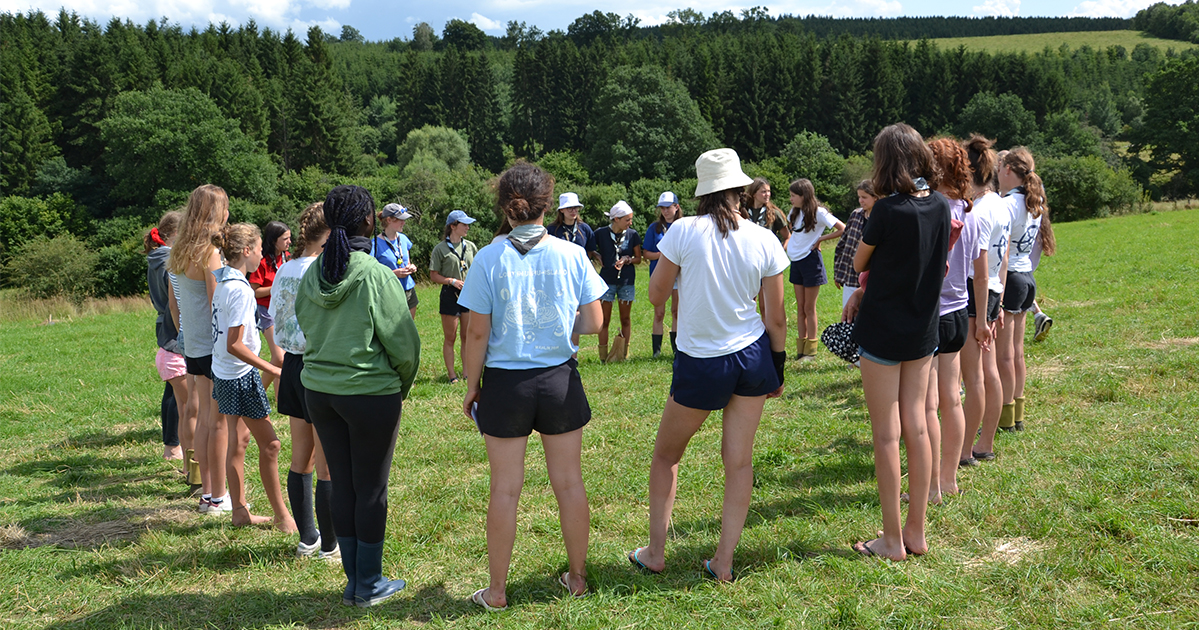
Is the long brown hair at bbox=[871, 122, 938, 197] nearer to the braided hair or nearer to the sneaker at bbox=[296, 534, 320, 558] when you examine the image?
the braided hair

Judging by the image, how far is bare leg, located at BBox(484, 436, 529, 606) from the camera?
3.47m

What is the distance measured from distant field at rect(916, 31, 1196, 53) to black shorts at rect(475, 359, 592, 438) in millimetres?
137690

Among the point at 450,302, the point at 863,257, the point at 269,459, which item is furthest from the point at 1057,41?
the point at 269,459

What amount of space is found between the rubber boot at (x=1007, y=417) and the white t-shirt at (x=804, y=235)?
355 cm

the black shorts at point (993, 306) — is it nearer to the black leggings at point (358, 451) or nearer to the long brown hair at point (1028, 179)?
the long brown hair at point (1028, 179)

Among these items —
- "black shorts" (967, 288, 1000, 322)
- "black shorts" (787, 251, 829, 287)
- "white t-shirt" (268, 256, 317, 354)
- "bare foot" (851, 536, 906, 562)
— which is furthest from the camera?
"black shorts" (787, 251, 829, 287)

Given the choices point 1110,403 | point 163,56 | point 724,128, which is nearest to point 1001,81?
point 724,128

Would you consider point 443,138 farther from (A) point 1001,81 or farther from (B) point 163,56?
(A) point 1001,81

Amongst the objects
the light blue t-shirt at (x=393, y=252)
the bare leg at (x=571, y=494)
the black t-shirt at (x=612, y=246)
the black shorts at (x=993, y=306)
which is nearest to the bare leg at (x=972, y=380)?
the black shorts at (x=993, y=306)

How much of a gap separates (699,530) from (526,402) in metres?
1.65

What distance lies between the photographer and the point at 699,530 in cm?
446

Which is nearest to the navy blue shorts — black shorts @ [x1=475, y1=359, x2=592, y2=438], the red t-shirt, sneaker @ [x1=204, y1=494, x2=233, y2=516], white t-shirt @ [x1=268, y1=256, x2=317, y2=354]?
black shorts @ [x1=475, y1=359, x2=592, y2=438]

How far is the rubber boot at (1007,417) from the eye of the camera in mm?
5699

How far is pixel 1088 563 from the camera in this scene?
3.66 m
